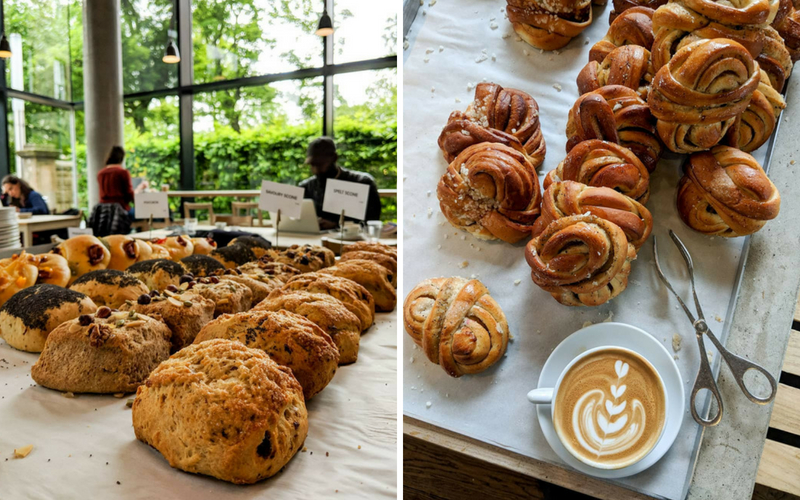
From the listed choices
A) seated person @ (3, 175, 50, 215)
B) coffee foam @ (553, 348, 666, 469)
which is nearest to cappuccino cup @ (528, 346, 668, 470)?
coffee foam @ (553, 348, 666, 469)

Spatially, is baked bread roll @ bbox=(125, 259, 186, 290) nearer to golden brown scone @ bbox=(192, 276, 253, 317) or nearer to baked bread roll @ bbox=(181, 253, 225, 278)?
baked bread roll @ bbox=(181, 253, 225, 278)

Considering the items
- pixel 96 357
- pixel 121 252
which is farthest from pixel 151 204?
pixel 96 357

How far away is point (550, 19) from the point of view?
1773 mm

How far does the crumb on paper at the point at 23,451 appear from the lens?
0.97 meters

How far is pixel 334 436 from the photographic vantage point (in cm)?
110

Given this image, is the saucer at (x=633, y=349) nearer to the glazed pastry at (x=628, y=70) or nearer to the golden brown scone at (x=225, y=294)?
the glazed pastry at (x=628, y=70)

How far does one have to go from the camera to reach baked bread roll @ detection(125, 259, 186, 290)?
1800 millimetres

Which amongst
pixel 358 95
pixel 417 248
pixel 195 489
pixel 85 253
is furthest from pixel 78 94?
pixel 195 489

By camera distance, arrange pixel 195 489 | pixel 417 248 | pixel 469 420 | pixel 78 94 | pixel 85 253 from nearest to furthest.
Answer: pixel 195 489 < pixel 469 420 < pixel 417 248 < pixel 85 253 < pixel 78 94

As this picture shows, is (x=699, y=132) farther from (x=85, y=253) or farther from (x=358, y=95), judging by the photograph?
(x=358, y=95)

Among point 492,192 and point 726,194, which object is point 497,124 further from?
point 726,194

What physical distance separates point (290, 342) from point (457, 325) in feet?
1.37

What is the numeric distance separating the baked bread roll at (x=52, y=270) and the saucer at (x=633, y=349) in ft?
5.14

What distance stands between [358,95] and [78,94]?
4450 millimetres
